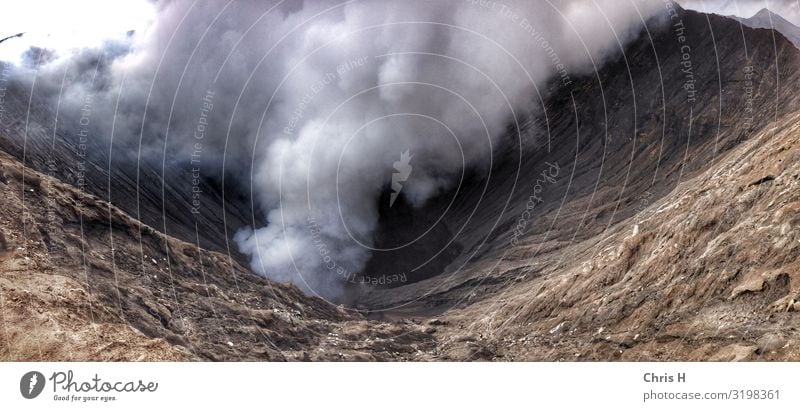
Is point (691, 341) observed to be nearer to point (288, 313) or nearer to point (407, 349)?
point (407, 349)

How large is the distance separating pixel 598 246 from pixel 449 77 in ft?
120

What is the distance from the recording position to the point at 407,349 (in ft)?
171

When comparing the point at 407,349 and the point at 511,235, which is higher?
the point at 511,235

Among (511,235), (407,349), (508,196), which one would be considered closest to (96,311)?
(407,349)

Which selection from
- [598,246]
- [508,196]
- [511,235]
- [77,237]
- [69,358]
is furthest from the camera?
[508,196]

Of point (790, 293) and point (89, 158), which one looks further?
point (89, 158)
